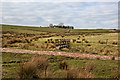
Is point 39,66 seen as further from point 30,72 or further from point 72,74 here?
point 72,74

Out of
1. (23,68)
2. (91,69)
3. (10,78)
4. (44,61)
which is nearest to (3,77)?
(10,78)

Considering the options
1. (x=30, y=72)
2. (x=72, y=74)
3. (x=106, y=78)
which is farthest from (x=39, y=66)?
(x=106, y=78)

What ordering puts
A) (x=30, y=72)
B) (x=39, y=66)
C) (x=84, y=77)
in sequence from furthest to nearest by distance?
(x=39, y=66) → (x=30, y=72) → (x=84, y=77)

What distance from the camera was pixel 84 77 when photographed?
21.1ft

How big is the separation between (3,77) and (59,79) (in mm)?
2840

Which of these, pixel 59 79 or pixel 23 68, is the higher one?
pixel 23 68

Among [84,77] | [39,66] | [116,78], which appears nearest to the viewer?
[84,77]

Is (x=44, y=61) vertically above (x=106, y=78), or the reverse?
(x=44, y=61)

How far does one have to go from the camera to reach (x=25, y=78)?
7074mm

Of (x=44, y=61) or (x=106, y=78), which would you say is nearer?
(x=106, y=78)

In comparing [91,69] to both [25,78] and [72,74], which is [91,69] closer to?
[72,74]

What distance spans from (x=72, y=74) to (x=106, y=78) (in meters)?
2.71

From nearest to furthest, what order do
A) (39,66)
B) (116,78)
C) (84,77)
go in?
1. (84,77)
2. (116,78)
3. (39,66)

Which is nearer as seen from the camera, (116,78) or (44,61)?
(116,78)
